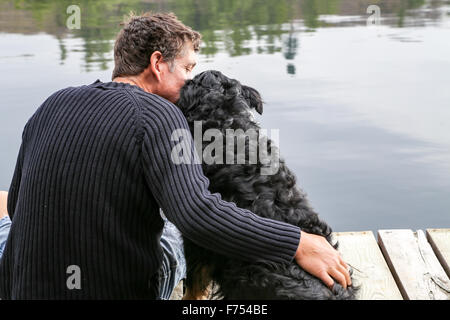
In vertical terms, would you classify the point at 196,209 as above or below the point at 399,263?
above

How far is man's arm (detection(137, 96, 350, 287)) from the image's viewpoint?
1.36 meters

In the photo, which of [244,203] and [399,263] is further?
[399,263]

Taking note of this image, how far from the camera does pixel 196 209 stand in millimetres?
1354

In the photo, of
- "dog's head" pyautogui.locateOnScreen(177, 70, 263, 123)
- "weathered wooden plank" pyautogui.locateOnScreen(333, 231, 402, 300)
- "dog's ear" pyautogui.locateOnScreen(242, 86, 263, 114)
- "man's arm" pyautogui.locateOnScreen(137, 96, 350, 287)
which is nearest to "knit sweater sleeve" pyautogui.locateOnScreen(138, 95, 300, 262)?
"man's arm" pyautogui.locateOnScreen(137, 96, 350, 287)

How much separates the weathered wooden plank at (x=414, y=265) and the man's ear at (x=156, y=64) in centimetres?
123

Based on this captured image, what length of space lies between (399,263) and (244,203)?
113cm

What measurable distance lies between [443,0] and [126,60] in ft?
47.7

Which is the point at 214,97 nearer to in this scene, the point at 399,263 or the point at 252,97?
the point at 252,97

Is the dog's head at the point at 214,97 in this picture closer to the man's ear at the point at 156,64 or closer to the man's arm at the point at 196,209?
the man's ear at the point at 156,64

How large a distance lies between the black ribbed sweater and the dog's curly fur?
0.23 feet

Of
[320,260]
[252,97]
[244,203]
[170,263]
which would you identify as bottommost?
Answer: [170,263]

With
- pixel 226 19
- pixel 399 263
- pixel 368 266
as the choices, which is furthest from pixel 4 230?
pixel 226 19

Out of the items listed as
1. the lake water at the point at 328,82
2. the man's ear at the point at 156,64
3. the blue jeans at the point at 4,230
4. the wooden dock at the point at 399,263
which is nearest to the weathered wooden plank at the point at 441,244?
the wooden dock at the point at 399,263
